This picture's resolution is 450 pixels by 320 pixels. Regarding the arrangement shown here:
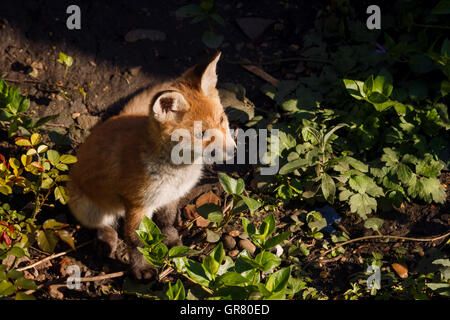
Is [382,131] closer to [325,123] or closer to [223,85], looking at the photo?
[325,123]

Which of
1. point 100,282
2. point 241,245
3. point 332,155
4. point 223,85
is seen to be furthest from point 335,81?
point 100,282

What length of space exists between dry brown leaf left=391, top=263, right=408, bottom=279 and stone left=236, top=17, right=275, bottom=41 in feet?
9.86

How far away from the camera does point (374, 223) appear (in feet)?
11.3

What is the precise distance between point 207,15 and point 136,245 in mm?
2752

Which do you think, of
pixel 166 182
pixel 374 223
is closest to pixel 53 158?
pixel 166 182

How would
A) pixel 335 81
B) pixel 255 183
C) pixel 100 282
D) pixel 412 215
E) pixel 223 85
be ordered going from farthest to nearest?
1. pixel 223 85
2. pixel 335 81
3. pixel 255 183
4. pixel 412 215
5. pixel 100 282

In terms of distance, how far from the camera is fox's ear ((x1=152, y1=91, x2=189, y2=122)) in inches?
109

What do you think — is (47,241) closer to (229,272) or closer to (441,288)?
(229,272)

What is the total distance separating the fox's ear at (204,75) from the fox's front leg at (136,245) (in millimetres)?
1109

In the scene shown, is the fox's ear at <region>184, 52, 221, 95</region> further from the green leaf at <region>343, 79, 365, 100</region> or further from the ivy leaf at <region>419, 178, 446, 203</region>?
the ivy leaf at <region>419, 178, 446, 203</region>

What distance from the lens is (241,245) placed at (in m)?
3.51

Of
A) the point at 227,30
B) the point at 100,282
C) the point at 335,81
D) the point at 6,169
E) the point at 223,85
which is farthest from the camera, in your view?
the point at 227,30

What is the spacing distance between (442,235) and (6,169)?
3595 millimetres

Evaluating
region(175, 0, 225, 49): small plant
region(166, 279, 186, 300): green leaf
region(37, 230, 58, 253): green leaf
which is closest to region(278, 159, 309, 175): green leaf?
region(166, 279, 186, 300): green leaf
